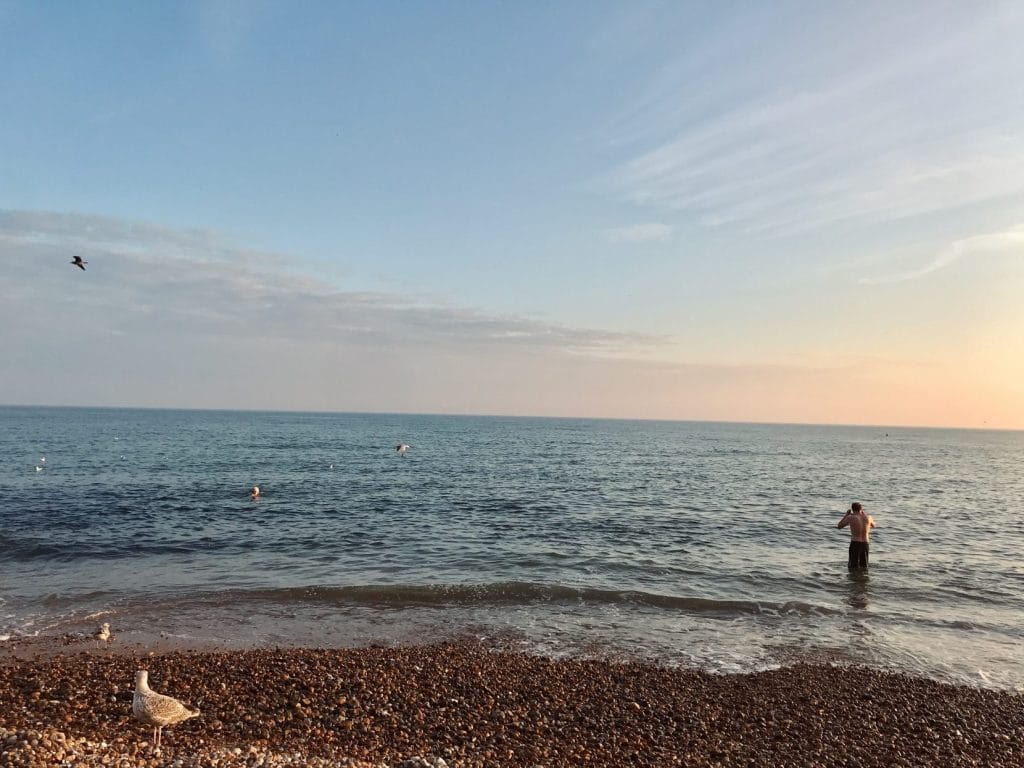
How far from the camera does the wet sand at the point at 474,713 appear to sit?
859cm

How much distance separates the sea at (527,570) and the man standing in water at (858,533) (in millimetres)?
771

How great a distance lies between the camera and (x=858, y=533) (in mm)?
20938

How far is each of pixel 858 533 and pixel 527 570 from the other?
10809 millimetres

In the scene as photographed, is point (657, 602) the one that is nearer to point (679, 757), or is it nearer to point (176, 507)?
point (679, 757)

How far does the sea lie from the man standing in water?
0.77 metres

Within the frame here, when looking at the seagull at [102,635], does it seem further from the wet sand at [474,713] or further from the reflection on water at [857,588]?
the reflection on water at [857,588]

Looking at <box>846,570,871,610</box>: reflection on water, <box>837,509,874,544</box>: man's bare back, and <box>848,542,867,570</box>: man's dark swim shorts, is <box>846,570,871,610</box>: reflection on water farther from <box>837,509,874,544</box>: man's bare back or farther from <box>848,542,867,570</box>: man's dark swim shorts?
<box>837,509,874,544</box>: man's bare back

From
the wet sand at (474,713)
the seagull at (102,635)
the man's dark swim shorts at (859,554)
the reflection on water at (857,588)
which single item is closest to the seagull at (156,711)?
the wet sand at (474,713)

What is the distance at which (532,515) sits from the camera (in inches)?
1261

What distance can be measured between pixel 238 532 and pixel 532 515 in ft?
44.2

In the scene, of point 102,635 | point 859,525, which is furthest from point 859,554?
point 102,635

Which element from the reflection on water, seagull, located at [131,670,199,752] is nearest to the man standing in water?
the reflection on water

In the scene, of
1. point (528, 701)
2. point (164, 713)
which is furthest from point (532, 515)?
point (164, 713)

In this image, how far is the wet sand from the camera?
28.2ft
